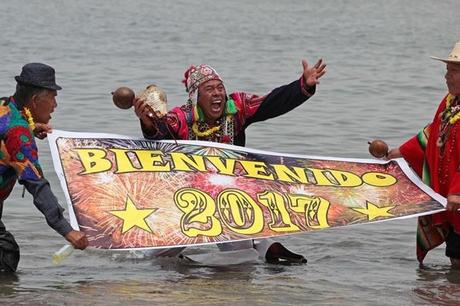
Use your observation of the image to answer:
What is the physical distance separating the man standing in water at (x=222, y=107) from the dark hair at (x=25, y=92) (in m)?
1.08

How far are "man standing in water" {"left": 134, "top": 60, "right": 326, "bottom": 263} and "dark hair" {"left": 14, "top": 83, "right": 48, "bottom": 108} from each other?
3.54 feet

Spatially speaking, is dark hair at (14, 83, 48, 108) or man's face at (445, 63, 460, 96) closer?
dark hair at (14, 83, 48, 108)

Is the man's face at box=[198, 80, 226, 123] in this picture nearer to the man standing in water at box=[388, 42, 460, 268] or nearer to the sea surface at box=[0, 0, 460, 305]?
the sea surface at box=[0, 0, 460, 305]

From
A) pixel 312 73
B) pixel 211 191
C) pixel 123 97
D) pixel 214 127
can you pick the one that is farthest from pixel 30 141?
pixel 312 73

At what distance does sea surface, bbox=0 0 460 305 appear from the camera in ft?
21.5

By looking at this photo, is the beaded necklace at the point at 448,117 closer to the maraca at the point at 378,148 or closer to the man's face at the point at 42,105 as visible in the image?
the maraca at the point at 378,148

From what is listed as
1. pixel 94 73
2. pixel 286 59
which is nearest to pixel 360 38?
pixel 286 59

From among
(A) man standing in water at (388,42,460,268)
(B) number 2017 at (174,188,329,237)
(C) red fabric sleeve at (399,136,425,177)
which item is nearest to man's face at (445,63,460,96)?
(A) man standing in water at (388,42,460,268)

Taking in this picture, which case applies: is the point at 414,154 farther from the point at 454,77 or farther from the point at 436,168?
the point at 454,77

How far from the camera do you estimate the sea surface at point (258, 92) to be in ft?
21.5

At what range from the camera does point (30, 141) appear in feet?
19.3

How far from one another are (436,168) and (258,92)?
9.35 metres

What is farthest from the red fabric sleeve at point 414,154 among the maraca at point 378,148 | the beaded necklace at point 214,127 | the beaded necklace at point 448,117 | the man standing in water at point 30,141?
the man standing in water at point 30,141

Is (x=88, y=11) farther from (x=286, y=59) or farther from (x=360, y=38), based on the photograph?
(x=286, y=59)
